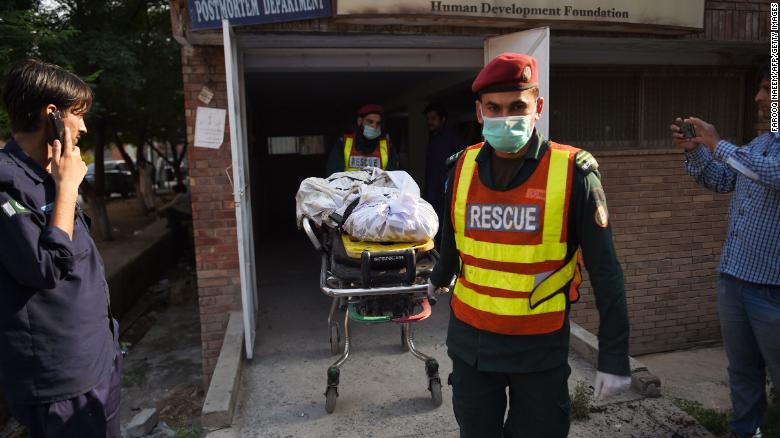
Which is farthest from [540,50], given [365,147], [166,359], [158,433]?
[166,359]

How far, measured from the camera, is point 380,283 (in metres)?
3.19

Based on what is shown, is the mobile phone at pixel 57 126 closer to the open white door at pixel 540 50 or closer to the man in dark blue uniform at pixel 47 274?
the man in dark blue uniform at pixel 47 274

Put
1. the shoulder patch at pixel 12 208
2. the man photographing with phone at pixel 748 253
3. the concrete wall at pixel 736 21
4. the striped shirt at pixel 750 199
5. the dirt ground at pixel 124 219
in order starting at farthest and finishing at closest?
1. the dirt ground at pixel 124 219
2. the concrete wall at pixel 736 21
3. the man photographing with phone at pixel 748 253
4. the striped shirt at pixel 750 199
5. the shoulder patch at pixel 12 208

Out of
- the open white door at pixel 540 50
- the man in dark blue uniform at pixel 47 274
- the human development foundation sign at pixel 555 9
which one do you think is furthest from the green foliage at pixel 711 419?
the man in dark blue uniform at pixel 47 274

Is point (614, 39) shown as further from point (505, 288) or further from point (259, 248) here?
point (259, 248)

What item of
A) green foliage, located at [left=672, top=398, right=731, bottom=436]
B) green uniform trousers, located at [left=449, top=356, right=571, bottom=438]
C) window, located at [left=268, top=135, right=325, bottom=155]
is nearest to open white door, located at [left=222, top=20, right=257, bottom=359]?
green uniform trousers, located at [left=449, top=356, right=571, bottom=438]

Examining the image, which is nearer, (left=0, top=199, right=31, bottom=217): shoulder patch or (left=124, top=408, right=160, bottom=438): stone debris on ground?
(left=0, top=199, right=31, bottom=217): shoulder patch

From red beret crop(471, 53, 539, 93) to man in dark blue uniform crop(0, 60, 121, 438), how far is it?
1.48 metres

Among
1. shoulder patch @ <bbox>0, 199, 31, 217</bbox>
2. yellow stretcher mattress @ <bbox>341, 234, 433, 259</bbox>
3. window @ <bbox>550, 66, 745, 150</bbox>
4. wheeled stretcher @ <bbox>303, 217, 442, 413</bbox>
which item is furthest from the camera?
window @ <bbox>550, 66, 745, 150</bbox>

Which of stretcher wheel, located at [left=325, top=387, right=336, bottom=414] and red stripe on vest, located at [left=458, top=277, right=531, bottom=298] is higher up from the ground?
red stripe on vest, located at [left=458, top=277, right=531, bottom=298]

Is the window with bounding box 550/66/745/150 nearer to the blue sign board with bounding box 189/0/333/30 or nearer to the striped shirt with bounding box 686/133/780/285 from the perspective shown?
the blue sign board with bounding box 189/0/333/30

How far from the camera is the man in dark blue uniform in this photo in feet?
5.76

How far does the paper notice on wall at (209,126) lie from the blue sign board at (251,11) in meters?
0.68

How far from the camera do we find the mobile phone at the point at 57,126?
1.91 meters
